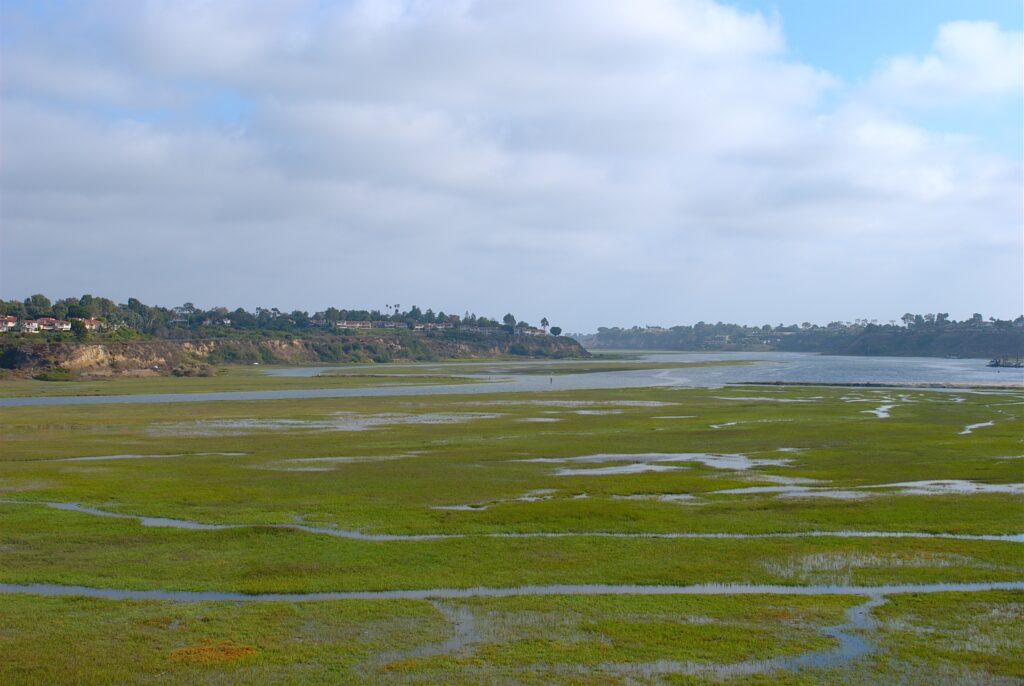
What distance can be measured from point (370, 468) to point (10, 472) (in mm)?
16593

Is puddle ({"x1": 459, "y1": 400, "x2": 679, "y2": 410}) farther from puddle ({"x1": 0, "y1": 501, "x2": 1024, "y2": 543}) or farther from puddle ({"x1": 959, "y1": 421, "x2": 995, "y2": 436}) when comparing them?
puddle ({"x1": 0, "y1": 501, "x2": 1024, "y2": 543})

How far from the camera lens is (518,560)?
77.6 ft

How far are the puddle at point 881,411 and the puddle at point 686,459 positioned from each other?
29.5m

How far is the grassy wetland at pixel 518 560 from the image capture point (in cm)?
1642

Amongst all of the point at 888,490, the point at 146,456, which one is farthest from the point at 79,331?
the point at 888,490

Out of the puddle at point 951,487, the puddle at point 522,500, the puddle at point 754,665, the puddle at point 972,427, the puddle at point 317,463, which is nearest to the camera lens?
the puddle at point 754,665

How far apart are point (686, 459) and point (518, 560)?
73.6ft

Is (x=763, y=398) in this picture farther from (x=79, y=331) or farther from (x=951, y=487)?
(x=79, y=331)

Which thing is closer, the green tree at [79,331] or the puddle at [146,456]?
the puddle at [146,456]

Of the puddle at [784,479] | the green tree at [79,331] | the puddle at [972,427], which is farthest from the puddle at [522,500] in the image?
the green tree at [79,331]

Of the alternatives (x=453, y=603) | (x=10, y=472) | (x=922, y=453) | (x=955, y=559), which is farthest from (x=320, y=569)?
(x=922, y=453)

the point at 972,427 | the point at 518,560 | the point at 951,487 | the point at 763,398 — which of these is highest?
the point at 972,427

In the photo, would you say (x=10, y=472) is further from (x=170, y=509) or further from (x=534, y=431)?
(x=534, y=431)

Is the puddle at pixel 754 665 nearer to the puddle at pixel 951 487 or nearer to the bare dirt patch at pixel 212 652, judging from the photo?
the bare dirt patch at pixel 212 652
